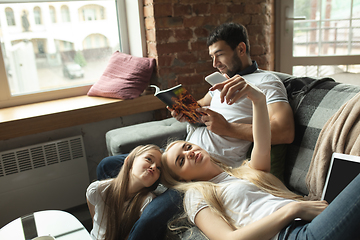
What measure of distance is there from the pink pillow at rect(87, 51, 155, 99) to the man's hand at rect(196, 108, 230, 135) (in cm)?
84

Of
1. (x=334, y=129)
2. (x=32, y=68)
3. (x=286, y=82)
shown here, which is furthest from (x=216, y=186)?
(x=32, y=68)

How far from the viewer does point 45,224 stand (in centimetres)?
116

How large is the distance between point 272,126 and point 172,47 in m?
1.15

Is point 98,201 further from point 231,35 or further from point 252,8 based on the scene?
point 252,8

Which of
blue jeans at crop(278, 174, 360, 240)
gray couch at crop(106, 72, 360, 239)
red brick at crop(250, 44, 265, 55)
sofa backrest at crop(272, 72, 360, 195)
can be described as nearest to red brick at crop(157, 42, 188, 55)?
red brick at crop(250, 44, 265, 55)

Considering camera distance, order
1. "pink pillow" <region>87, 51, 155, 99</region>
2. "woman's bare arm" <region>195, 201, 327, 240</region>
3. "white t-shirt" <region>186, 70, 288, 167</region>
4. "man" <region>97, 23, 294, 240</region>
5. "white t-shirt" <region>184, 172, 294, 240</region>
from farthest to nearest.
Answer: "pink pillow" <region>87, 51, 155, 99</region> < "white t-shirt" <region>186, 70, 288, 167</region> < "man" <region>97, 23, 294, 240</region> < "white t-shirt" <region>184, 172, 294, 240</region> < "woman's bare arm" <region>195, 201, 327, 240</region>

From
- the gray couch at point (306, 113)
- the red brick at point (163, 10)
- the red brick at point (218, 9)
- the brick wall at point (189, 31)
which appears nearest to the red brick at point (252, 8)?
the brick wall at point (189, 31)

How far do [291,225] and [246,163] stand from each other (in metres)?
0.46

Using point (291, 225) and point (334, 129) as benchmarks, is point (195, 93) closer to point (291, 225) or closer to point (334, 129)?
point (334, 129)

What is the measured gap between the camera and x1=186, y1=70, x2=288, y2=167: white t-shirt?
153 centimetres

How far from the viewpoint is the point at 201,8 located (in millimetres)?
2318

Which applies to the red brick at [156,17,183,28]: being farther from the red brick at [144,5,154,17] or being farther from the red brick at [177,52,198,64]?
the red brick at [177,52,198,64]

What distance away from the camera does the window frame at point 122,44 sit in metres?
2.19

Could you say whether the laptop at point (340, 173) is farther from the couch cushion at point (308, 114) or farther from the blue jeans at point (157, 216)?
the blue jeans at point (157, 216)
